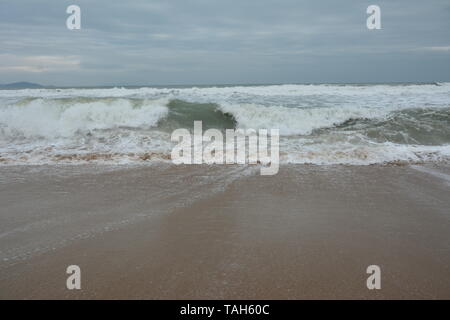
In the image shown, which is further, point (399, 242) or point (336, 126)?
point (336, 126)

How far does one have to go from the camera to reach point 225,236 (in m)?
2.91

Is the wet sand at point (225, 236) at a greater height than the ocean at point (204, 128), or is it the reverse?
the ocean at point (204, 128)

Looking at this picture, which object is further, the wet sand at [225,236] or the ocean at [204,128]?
the ocean at [204,128]

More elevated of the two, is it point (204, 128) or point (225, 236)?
point (204, 128)

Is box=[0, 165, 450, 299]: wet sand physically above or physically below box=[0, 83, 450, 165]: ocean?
below

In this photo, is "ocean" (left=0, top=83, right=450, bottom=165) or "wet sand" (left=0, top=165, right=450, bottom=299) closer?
"wet sand" (left=0, top=165, right=450, bottom=299)

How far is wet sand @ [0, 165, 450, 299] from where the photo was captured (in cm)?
216

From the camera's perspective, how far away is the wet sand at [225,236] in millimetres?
2162

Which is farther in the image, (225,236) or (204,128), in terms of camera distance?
(204,128)

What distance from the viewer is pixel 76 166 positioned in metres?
5.68
